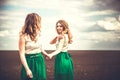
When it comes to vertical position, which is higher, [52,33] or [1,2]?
[1,2]

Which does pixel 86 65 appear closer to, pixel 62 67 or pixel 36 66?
pixel 62 67

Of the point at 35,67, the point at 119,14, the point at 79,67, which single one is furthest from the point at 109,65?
the point at 35,67

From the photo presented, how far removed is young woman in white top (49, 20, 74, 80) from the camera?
18.5 ft

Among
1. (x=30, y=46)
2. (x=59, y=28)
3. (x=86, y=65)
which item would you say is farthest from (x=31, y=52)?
(x=86, y=65)

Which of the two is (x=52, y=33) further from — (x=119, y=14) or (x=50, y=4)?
(x=119, y=14)

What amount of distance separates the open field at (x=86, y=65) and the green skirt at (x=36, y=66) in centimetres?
10

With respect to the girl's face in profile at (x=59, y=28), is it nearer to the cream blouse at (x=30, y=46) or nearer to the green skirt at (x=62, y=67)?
the green skirt at (x=62, y=67)

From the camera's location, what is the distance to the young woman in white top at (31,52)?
546cm

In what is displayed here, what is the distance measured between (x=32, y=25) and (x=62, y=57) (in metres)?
0.73

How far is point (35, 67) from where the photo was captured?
5.49m

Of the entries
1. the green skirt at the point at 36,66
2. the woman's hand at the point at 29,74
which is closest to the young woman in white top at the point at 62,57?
the green skirt at the point at 36,66

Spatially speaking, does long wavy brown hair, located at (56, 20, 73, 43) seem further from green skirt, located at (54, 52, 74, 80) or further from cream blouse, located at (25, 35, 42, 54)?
cream blouse, located at (25, 35, 42, 54)

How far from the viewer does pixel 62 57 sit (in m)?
5.64

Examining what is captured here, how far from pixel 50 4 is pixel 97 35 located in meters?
0.99
